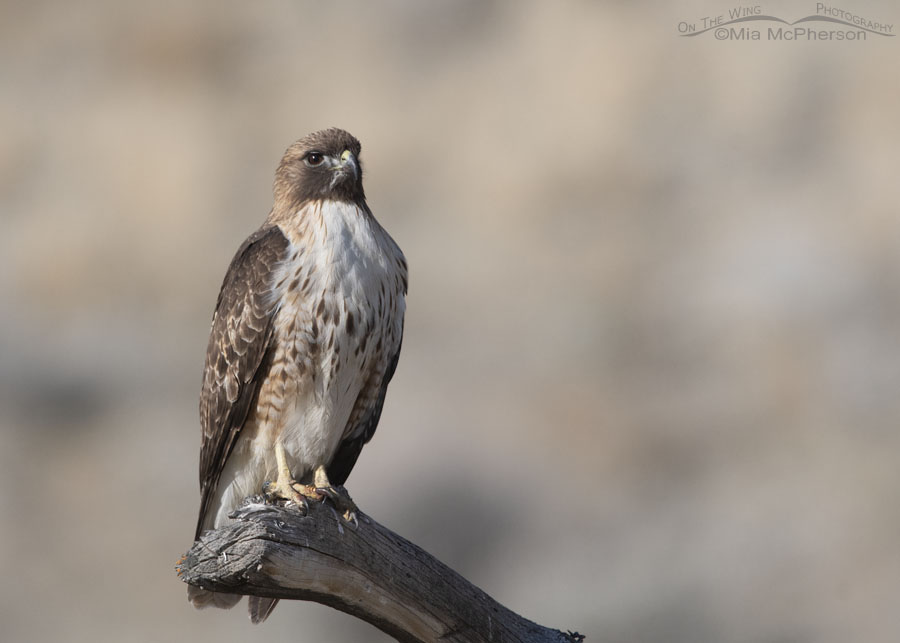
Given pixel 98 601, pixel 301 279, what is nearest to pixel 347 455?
pixel 301 279

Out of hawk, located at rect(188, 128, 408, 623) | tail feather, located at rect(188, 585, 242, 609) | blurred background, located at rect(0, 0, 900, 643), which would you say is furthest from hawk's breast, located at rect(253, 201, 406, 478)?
blurred background, located at rect(0, 0, 900, 643)

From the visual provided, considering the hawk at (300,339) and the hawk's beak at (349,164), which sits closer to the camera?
the hawk at (300,339)

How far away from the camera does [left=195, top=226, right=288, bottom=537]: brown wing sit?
16.0 feet

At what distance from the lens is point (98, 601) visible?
33.6 ft

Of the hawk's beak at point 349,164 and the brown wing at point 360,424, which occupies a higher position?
the hawk's beak at point 349,164

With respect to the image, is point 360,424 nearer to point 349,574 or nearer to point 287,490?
point 287,490

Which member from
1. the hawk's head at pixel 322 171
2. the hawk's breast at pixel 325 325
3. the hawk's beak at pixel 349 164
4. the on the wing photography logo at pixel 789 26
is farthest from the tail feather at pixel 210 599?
the on the wing photography logo at pixel 789 26

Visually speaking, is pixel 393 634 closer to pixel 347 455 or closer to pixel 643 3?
pixel 347 455

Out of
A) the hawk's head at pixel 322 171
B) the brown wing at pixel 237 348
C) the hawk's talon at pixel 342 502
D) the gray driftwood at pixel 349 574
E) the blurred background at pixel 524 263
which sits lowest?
the gray driftwood at pixel 349 574

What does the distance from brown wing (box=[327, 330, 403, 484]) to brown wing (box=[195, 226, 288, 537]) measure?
52cm

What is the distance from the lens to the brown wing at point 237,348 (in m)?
4.89

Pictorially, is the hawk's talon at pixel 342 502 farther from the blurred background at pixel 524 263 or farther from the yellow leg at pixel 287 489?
the blurred background at pixel 524 263

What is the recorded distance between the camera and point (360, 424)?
5.38 meters

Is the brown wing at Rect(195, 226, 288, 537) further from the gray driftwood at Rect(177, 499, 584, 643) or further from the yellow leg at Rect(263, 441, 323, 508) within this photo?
the gray driftwood at Rect(177, 499, 584, 643)
